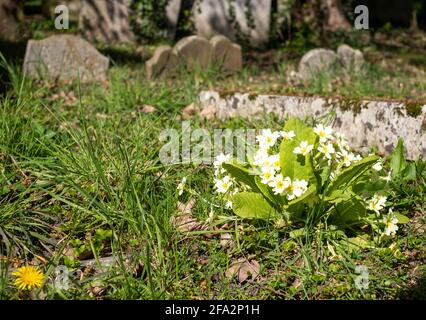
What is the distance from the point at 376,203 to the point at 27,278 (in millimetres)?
1650

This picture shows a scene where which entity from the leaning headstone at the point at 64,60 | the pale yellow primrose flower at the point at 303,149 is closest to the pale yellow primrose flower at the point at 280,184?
the pale yellow primrose flower at the point at 303,149

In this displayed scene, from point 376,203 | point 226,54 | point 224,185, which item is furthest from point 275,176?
point 226,54

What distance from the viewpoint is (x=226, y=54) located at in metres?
6.65

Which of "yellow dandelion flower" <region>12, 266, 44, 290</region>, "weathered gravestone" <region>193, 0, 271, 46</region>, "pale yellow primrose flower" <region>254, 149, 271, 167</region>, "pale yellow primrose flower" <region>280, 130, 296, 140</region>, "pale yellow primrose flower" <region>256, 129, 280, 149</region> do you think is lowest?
"yellow dandelion flower" <region>12, 266, 44, 290</region>

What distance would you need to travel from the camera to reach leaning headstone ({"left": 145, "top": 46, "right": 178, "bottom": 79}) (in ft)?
20.2

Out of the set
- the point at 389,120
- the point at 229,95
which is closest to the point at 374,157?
the point at 389,120

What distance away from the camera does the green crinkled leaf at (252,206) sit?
9.66 feet

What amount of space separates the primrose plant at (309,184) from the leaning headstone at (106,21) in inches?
266

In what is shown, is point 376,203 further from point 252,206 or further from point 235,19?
point 235,19

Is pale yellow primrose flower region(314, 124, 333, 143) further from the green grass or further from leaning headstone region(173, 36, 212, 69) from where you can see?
leaning headstone region(173, 36, 212, 69)

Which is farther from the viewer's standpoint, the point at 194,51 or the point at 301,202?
the point at 194,51

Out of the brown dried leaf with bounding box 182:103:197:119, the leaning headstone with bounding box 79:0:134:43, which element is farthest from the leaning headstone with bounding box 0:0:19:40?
the brown dried leaf with bounding box 182:103:197:119

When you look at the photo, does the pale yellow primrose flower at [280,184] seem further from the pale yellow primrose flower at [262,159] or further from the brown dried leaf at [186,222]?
the brown dried leaf at [186,222]

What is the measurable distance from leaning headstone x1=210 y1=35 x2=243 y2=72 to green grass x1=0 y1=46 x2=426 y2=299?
9.87 feet
